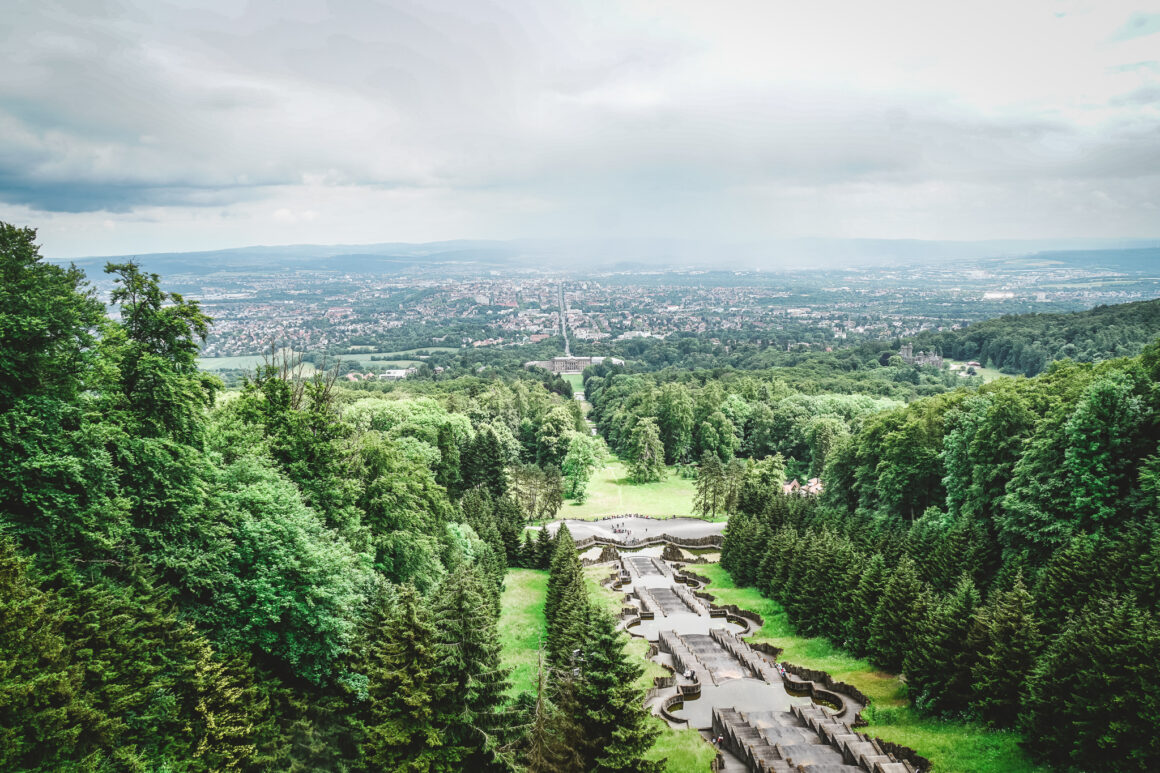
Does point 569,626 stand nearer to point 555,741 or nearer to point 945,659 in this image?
point 555,741

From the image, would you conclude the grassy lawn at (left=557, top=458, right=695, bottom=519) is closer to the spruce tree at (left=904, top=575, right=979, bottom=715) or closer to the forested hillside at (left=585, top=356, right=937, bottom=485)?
the forested hillside at (left=585, top=356, right=937, bottom=485)

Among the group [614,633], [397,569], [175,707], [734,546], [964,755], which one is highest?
[614,633]

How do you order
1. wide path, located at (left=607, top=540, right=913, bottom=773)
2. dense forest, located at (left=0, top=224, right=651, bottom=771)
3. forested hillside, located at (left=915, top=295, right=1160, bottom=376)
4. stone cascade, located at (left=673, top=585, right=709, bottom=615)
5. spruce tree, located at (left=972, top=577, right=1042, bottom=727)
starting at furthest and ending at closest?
forested hillside, located at (left=915, top=295, right=1160, bottom=376), stone cascade, located at (left=673, top=585, right=709, bottom=615), spruce tree, located at (left=972, top=577, right=1042, bottom=727), wide path, located at (left=607, top=540, right=913, bottom=773), dense forest, located at (left=0, top=224, right=651, bottom=771)

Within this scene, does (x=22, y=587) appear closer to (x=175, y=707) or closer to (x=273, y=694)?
(x=175, y=707)

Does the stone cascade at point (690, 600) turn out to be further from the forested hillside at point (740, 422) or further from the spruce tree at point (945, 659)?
the forested hillside at point (740, 422)

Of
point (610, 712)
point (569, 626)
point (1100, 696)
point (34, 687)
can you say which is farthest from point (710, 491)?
point (34, 687)

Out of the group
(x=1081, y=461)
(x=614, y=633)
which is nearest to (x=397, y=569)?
(x=614, y=633)

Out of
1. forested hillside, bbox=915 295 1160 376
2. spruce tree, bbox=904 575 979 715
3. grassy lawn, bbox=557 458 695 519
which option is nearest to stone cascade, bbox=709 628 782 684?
spruce tree, bbox=904 575 979 715
